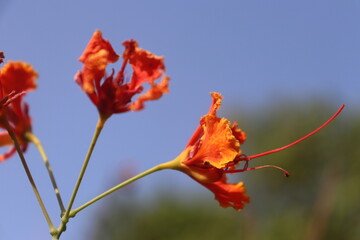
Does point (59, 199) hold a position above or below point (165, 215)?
above

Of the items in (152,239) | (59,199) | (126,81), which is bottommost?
(152,239)

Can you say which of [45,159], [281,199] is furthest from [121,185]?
[281,199]

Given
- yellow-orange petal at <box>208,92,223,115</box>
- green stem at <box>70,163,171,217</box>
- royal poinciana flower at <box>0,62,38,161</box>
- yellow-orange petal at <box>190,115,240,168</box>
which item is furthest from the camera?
royal poinciana flower at <box>0,62,38,161</box>

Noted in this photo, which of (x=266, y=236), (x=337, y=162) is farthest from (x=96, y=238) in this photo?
(x=337, y=162)

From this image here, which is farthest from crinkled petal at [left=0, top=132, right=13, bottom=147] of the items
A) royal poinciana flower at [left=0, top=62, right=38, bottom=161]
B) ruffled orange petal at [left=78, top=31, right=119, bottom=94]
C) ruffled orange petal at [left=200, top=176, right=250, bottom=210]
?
ruffled orange petal at [left=200, top=176, right=250, bottom=210]

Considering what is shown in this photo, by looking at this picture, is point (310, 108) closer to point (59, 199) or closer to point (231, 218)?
point (231, 218)

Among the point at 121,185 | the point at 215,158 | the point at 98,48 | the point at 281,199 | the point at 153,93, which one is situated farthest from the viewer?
the point at 281,199

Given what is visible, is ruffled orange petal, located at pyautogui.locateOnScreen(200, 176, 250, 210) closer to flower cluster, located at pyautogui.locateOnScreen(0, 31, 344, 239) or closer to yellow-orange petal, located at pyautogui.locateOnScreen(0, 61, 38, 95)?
flower cluster, located at pyautogui.locateOnScreen(0, 31, 344, 239)

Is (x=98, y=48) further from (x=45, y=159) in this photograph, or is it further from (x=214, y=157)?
(x=214, y=157)
